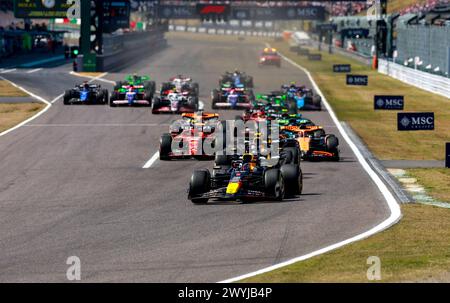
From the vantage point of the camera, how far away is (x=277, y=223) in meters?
21.4

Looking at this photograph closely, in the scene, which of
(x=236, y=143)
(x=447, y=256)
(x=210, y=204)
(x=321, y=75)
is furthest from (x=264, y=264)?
(x=321, y=75)

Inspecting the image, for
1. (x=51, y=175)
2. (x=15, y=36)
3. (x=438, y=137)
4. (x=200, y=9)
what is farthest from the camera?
(x=200, y=9)

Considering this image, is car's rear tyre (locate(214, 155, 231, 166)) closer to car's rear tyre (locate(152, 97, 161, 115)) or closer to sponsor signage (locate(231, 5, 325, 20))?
car's rear tyre (locate(152, 97, 161, 115))

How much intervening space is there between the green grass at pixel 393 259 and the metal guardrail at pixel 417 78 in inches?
1436

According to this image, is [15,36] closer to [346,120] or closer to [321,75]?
[321,75]

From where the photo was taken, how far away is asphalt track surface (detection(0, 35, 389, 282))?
58.0ft

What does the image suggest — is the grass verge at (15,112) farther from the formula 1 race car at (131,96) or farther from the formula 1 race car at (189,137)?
the formula 1 race car at (189,137)

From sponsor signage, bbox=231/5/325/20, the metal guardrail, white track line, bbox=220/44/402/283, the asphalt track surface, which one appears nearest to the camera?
white track line, bbox=220/44/402/283

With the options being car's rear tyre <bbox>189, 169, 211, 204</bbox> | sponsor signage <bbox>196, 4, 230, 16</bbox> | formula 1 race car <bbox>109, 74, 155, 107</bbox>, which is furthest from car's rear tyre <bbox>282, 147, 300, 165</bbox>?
sponsor signage <bbox>196, 4, 230, 16</bbox>

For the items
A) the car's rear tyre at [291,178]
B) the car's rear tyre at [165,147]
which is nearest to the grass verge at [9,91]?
the car's rear tyre at [165,147]

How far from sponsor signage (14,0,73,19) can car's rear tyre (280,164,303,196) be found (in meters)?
58.5

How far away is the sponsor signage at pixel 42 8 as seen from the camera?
8094 cm
